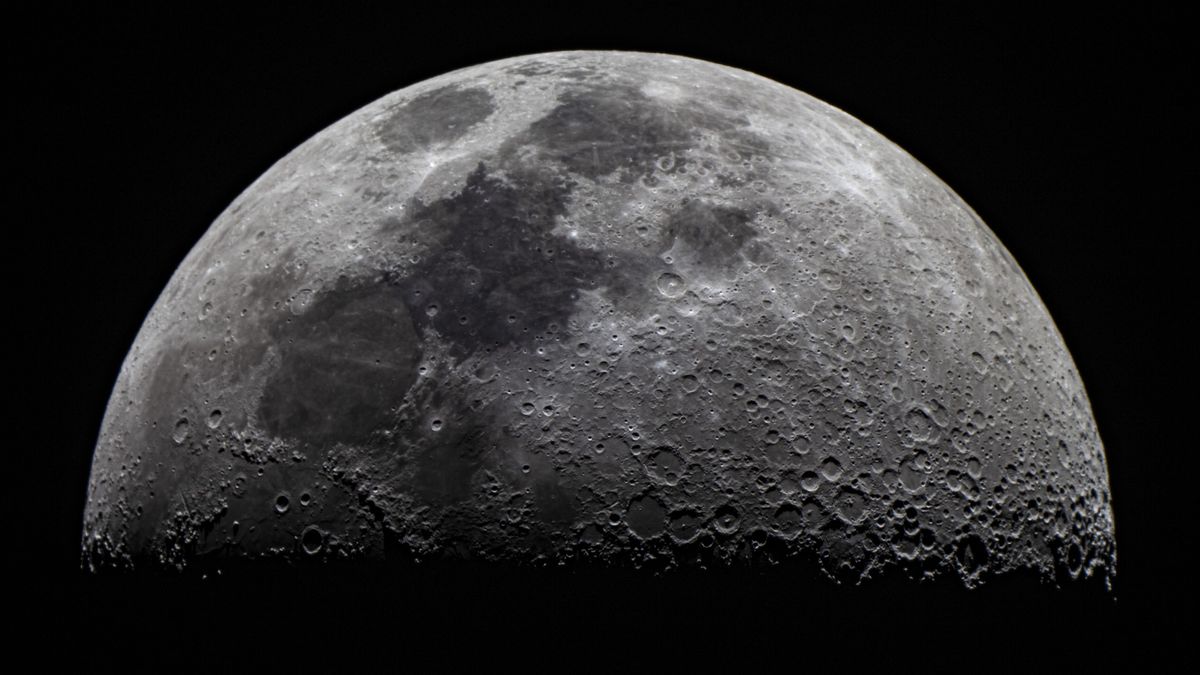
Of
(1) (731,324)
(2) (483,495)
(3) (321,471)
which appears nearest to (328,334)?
(3) (321,471)

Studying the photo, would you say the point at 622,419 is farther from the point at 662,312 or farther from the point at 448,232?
the point at 448,232

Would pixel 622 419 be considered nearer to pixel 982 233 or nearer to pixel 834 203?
pixel 834 203

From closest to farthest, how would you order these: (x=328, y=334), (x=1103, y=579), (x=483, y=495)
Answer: (x=483, y=495)
(x=328, y=334)
(x=1103, y=579)

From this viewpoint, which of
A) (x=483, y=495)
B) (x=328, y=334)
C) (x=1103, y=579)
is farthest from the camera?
(x=1103, y=579)

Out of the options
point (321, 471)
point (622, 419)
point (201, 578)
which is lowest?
point (201, 578)

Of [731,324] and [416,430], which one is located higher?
[731,324]

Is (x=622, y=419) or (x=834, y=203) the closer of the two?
(x=622, y=419)

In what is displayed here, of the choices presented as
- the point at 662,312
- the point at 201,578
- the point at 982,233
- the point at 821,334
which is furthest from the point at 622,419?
the point at 982,233
